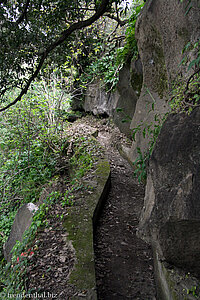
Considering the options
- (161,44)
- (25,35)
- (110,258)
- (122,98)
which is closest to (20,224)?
(110,258)

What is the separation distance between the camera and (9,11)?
128 inches

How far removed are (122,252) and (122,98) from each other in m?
5.73

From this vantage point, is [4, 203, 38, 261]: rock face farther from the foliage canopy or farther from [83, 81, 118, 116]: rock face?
[83, 81, 118, 116]: rock face

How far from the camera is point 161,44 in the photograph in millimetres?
4043

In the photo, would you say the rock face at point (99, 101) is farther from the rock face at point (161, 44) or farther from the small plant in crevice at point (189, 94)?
the small plant in crevice at point (189, 94)

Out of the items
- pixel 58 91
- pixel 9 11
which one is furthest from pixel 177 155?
pixel 58 91

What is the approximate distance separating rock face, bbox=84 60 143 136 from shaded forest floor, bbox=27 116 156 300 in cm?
213

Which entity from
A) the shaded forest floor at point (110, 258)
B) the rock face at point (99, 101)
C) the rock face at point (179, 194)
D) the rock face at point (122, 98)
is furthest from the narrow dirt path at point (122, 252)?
the rock face at point (99, 101)

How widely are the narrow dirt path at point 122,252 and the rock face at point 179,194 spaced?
73cm

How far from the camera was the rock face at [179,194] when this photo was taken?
186 centimetres

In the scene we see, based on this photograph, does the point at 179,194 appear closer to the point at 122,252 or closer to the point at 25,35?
the point at 122,252

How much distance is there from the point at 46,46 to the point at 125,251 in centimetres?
377

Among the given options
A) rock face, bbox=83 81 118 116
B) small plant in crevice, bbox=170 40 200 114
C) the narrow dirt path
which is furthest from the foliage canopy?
rock face, bbox=83 81 118 116

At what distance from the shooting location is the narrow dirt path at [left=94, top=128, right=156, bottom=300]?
2.54 m
